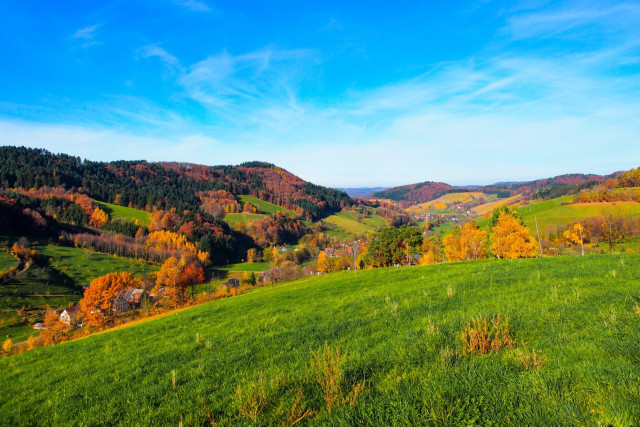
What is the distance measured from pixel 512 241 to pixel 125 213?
194555 millimetres

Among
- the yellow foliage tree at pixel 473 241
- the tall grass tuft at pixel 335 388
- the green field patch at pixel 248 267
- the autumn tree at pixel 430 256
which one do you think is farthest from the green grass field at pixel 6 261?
the yellow foliage tree at pixel 473 241

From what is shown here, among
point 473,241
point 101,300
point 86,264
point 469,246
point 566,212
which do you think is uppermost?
point 566,212

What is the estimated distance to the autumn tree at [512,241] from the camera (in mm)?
45719

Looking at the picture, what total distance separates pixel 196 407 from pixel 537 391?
506cm

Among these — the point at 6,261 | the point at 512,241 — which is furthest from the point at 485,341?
the point at 6,261

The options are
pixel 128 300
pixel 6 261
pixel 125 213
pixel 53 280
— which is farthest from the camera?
pixel 125 213

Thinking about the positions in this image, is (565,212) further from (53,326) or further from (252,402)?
(53,326)

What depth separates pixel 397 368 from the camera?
4.91m

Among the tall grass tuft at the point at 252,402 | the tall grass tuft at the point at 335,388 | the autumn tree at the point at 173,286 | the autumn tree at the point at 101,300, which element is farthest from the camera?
the autumn tree at the point at 173,286

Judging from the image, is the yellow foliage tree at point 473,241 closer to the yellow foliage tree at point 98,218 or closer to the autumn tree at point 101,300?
the autumn tree at point 101,300

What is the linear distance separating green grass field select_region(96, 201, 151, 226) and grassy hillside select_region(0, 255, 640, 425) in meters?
182

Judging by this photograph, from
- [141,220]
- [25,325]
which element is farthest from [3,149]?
[25,325]

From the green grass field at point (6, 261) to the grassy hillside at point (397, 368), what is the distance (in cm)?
12104

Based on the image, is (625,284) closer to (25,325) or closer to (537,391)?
(537,391)
